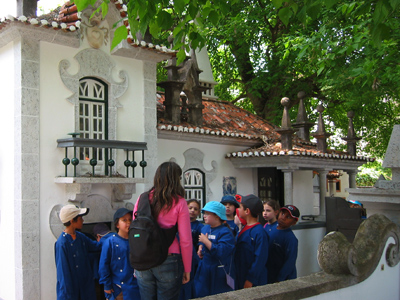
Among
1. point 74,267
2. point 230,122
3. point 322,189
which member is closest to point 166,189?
point 74,267

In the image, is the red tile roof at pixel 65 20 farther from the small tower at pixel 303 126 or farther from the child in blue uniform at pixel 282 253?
the small tower at pixel 303 126

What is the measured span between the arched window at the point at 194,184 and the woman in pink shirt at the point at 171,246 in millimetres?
7394

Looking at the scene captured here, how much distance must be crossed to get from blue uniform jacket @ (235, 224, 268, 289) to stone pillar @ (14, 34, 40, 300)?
4.03m

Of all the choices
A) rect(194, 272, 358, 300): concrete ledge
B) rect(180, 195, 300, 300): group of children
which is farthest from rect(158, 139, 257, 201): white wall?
rect(194, 272, 358, 300): concrete ledge

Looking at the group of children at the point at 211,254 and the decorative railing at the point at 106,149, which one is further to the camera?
the decorative railing at the point at 106,149

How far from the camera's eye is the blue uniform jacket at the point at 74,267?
6.75m

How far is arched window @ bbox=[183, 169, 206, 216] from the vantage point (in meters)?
12.4

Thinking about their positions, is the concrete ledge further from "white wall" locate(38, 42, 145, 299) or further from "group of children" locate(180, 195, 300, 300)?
"white wall" locate(38, 42, 145, 299)

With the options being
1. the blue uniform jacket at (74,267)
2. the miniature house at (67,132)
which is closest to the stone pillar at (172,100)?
the miniature house at (67,132)

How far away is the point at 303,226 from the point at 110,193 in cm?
389

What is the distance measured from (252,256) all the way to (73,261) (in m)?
2.57

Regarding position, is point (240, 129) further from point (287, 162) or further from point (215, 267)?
point (215, 267)

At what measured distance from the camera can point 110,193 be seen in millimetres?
9578

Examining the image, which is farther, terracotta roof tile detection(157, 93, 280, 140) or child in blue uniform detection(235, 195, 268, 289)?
terracotta roof tile detection(157, 93, 280, 140)
